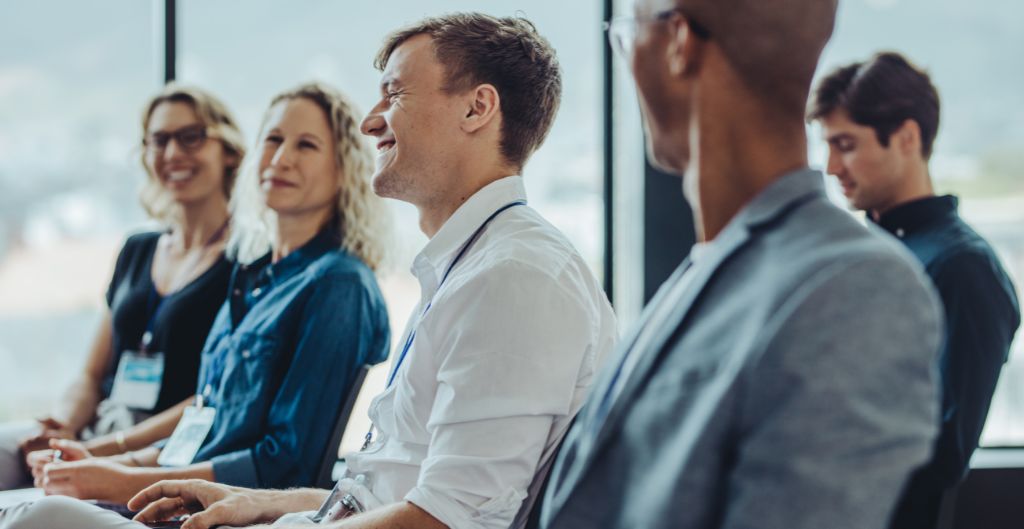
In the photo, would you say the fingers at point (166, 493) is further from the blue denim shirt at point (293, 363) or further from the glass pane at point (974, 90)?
the glass pane at point (974, 90)

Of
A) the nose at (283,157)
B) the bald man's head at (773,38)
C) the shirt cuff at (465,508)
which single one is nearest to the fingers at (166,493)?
the shirt cuff at (465,508)

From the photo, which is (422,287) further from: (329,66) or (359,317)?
(329,66)

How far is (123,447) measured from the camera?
2.47 meters

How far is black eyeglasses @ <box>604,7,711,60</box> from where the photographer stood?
92 cm

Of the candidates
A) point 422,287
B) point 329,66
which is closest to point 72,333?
point 329,66

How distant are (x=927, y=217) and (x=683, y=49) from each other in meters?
1.55

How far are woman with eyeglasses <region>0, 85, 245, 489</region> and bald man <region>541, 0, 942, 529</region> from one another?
190cm

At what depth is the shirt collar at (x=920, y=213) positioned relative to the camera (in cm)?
222

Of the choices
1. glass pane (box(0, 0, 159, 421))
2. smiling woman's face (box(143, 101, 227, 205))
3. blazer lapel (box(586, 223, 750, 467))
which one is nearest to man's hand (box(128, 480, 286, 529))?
blazer lapel (box(586, 223, 750, 467))

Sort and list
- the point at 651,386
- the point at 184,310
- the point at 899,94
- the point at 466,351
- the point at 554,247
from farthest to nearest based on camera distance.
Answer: the point at 184,310, the point at 899,94, the point at 554,247, the point at 466,351, the point at 651,386

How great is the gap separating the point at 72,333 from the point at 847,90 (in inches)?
106

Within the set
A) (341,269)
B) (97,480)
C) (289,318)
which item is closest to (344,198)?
(341,269)

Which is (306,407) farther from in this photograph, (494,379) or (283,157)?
(494,379)

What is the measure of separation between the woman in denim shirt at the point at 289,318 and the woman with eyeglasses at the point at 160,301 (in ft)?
0.66
